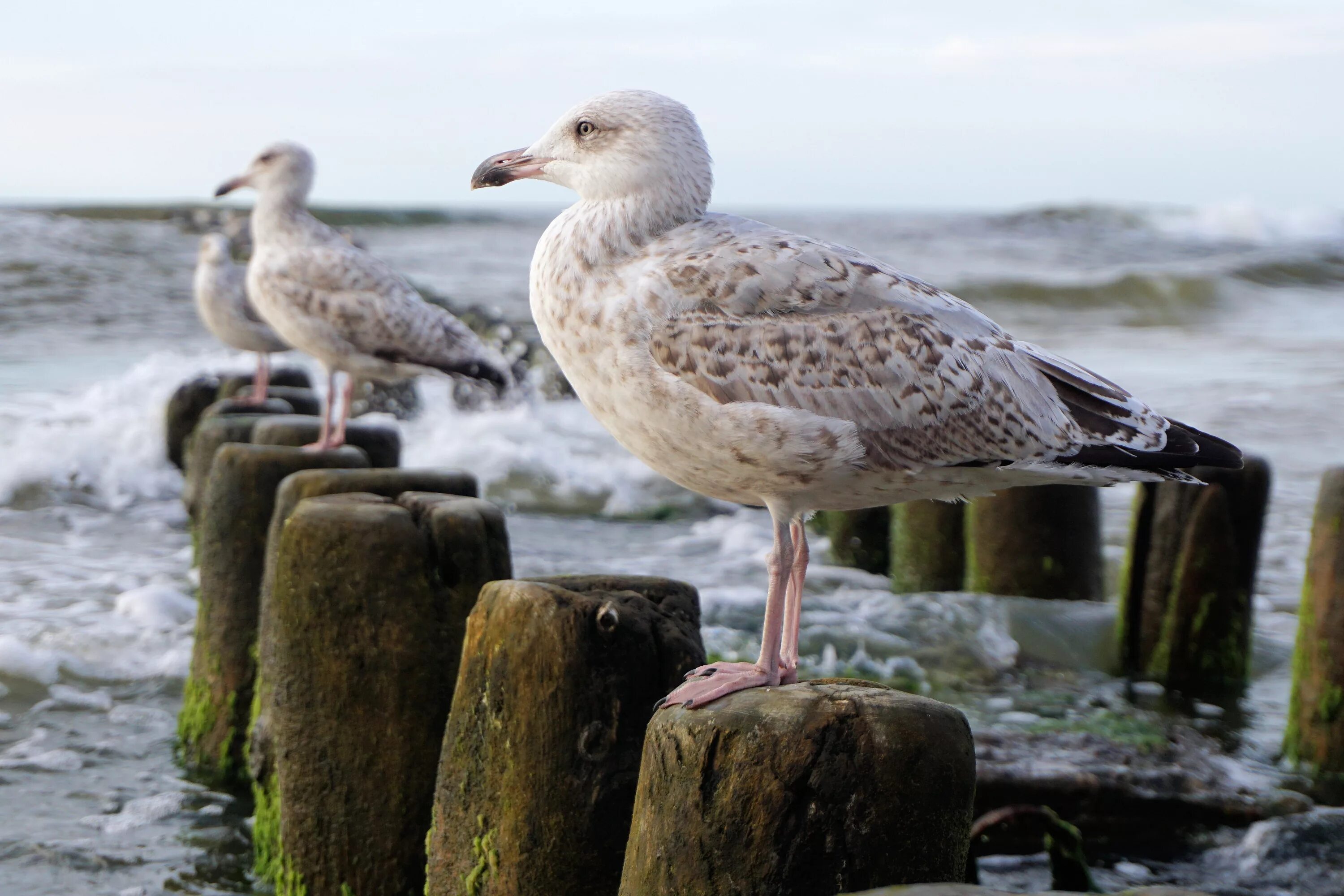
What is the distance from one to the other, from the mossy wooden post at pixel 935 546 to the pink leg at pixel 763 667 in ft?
13.0

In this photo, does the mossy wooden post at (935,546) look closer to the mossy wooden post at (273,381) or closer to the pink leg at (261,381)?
the pink leg at (261,381)

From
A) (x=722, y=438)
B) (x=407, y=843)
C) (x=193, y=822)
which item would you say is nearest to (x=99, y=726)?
(x=193, y=822)

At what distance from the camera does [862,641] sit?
636 cm

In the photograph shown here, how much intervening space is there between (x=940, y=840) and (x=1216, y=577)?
371 centimetres

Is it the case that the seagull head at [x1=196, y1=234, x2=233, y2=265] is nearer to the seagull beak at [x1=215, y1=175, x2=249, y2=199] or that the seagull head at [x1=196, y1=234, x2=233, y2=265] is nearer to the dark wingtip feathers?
the seagull beak at [x1=215, y1=175, x2=249, y2=199]

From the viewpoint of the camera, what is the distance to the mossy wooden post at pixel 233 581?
4855mm

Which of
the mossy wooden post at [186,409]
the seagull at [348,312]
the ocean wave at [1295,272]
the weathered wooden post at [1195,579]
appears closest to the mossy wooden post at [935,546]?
the weathered wooden post at [1195,579]

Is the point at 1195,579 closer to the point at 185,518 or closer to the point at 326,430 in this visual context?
the point at 326,430

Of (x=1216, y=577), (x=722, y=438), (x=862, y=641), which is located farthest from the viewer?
(x=862, y=641)

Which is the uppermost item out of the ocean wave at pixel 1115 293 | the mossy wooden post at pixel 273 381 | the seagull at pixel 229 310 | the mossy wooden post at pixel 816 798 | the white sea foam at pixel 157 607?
the ocean wave at pixel 1115 293

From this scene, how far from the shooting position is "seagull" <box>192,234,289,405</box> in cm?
1038

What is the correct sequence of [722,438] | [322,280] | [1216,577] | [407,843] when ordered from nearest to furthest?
1. [722,438]
2. [407,843]
3. [1216,577]
4. [322,280]

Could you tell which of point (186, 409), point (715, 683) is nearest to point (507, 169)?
point (715, 683)

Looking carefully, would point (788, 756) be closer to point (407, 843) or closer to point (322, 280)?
point (407, 843)
